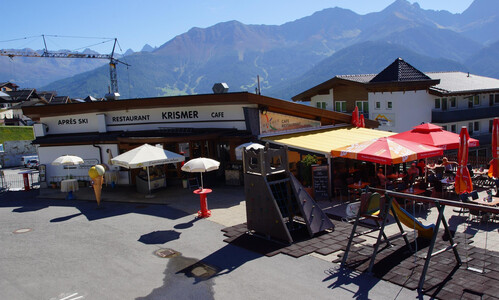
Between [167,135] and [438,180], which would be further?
[167,135]

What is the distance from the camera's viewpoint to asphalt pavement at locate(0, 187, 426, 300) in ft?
26.7

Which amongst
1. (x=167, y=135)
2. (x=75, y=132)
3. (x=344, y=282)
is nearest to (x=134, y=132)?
(x=167, y=135)

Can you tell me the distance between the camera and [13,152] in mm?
40594

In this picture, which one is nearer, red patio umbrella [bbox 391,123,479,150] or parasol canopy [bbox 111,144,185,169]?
red patio umbrella [bbox 391,123,479,150]

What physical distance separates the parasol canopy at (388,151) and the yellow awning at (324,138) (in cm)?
153

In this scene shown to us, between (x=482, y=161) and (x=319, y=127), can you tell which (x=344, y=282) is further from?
(x=482, y=161)

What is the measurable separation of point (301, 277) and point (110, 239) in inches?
239

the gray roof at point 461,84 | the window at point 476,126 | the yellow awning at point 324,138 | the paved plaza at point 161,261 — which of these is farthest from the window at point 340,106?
the paved plaza at point 161,261

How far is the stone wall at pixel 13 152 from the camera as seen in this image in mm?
39719

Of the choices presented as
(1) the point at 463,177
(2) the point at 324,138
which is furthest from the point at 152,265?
(2) the point at 324,138

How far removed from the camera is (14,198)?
19188 mm

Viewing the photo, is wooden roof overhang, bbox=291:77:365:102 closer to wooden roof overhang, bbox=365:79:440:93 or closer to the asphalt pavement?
wooden roof overhang, bbox=365:79:440:93

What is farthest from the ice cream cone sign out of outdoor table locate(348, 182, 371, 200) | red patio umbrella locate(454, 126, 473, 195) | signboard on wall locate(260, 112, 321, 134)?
red patio umbrella locate(454, 126, 473, 195)

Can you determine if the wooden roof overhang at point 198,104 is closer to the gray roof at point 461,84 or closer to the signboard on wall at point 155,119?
the signboard on wall at point 155,119
